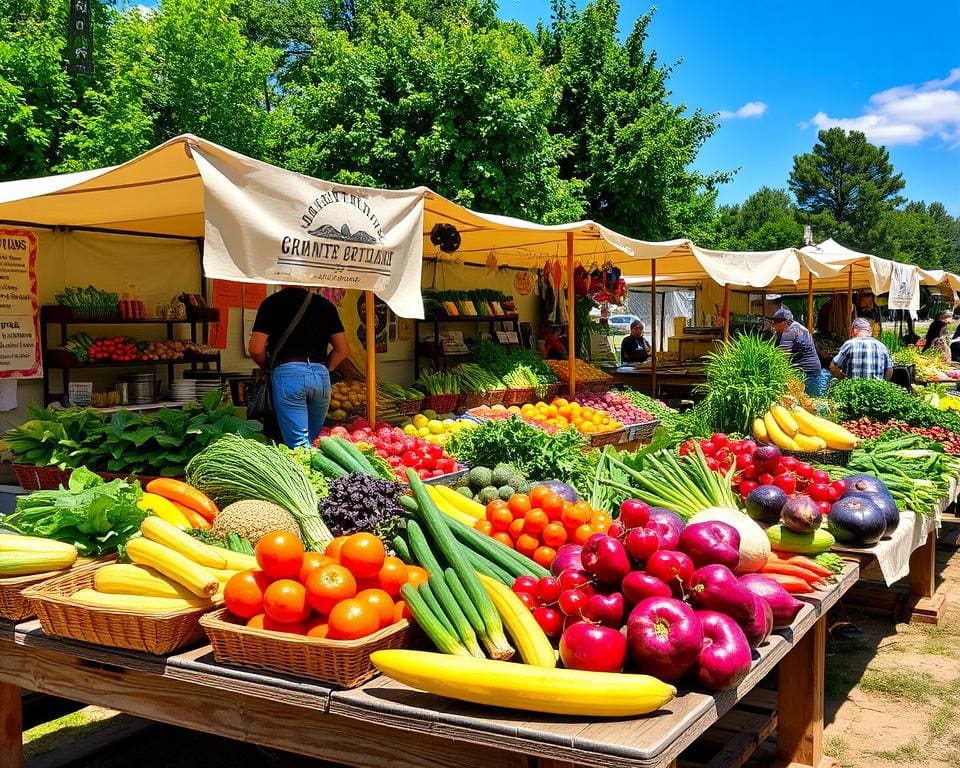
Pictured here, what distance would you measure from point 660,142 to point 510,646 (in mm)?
15441

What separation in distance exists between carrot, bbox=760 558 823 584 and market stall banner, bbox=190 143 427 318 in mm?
2632

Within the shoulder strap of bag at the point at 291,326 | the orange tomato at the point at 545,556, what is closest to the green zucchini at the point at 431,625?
the orange tomato at the point at 545,556

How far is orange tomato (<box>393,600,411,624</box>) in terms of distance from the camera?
2.43 m

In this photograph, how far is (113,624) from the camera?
252 cm

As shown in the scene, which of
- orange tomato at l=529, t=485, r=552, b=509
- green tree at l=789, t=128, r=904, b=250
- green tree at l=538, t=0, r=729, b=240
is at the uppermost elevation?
green tree at l=789, t=128, r=904, b=250

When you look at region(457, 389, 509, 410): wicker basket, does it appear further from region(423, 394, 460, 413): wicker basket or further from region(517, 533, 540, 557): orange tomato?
region(517, 533, 540, 557): orange tomato

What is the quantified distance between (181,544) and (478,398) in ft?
23.2

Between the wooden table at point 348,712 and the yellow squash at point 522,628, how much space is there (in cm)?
17

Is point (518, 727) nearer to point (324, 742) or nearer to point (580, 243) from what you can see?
point (324, 742)

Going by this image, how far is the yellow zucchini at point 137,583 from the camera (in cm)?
259

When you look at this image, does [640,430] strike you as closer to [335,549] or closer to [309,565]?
[335,549]

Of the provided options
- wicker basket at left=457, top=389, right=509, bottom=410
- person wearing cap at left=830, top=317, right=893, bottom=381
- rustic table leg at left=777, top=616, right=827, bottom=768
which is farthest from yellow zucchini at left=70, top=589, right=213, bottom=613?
person wearing cap at left=830, top=317, right=893, bottom=381

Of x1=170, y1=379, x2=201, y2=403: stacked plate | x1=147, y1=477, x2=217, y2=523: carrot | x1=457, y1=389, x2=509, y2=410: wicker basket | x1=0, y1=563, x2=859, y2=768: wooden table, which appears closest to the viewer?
x1=0, y1=563, x2=859, y2=768: wooden table

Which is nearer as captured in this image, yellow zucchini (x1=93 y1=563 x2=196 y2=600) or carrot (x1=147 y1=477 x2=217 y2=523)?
yellow zucchini (x1=93 y1=563 x2=196 y2=600)
